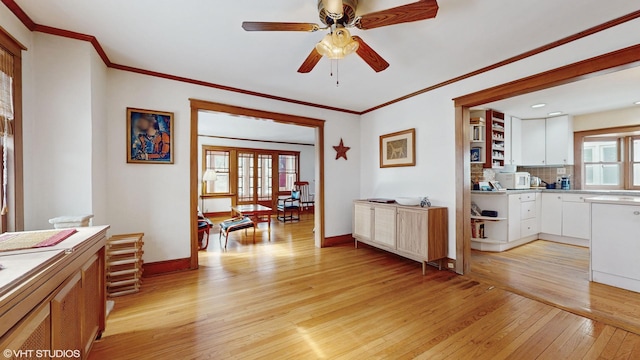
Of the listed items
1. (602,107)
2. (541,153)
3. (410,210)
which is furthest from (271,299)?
(602,107)

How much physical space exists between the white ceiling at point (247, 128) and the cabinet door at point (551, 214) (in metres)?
4.94

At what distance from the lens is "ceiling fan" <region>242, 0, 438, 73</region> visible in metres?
1.55

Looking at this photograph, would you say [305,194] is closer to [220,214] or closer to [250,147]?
[250,147]

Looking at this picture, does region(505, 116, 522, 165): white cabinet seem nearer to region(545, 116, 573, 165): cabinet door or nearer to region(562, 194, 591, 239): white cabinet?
region(545, 116, 573, 165): cabinet door

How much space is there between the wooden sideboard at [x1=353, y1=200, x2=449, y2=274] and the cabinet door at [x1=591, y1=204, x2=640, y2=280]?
1516 mm

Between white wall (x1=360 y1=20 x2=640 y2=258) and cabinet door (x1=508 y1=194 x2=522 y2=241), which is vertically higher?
white wall (x1=360 y1=20 x2=640 y2=258)

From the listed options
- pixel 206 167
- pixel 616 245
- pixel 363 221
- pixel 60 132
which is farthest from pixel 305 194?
pixel 616 245

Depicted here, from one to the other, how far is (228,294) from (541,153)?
6.17 m

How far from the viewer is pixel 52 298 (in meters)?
1.10

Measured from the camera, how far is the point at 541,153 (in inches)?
197

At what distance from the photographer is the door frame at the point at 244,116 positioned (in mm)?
3305

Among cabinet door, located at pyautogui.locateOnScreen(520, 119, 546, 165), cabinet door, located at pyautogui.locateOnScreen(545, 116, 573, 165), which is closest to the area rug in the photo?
cabinet door, located at pyautogui.locateOnScreen(520, 119, 546, 165)

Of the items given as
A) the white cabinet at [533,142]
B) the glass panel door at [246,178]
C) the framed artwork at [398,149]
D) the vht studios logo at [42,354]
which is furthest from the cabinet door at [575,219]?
the glass panel door at [246,178]

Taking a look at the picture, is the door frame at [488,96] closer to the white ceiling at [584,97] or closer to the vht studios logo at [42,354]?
the white ceiling at [584,97]
